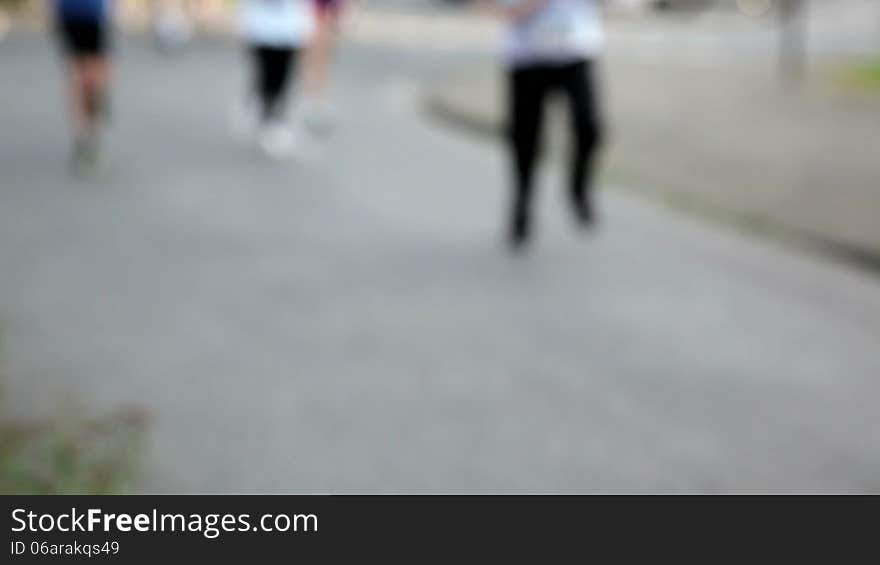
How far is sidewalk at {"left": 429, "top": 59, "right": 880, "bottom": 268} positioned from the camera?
856cm

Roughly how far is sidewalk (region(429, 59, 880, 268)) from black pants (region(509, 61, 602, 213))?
126 cm

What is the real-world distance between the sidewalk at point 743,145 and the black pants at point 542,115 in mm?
1261

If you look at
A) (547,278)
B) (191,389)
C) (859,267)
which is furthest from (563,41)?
(191,389)

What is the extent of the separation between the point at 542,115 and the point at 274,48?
3938 mm

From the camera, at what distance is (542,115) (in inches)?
308

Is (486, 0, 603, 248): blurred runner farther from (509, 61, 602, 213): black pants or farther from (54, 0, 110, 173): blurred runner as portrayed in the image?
(54, 0, 110, 173): blurred runner

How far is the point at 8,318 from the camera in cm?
639

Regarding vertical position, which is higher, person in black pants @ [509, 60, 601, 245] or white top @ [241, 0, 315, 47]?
white top @ [241, 0, 315, 47]

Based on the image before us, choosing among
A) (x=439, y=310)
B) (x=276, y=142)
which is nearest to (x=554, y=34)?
(x=439, y=310)

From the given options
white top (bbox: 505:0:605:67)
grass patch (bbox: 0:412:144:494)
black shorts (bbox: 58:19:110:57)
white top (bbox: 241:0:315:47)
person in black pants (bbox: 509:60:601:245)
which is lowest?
grass patch (bbox: 0:412:144:494)

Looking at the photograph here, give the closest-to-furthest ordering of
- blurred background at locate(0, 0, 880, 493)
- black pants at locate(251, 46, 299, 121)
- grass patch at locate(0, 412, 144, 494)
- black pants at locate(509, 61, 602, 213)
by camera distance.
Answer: grass patch at locate(0, 412, 144, 494) → blurred background at locate(0, 0, 880, 493) → black pants at locate(509, 61, 602, 213) → black pants at locate(251, 46, 299, 121)

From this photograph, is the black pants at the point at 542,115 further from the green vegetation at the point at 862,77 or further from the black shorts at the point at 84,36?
the green vegetation at the point at 862,77

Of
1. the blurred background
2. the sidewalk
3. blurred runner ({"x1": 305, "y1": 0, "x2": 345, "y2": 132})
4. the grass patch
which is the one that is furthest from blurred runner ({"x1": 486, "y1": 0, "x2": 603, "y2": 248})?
blurred runner ({"x1": 305, "y1": 0, "x2": 345, "y2": 132})

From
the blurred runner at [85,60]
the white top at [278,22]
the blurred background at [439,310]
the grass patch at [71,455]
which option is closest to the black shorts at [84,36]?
the blurred runner at [85,60]
